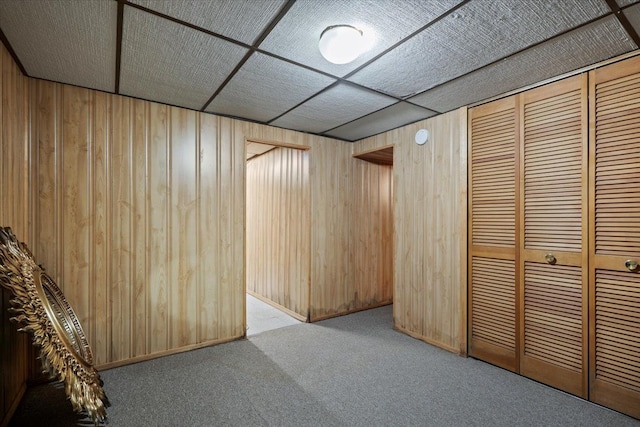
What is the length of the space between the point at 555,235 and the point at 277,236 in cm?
331

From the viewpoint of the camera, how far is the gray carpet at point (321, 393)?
1953mm

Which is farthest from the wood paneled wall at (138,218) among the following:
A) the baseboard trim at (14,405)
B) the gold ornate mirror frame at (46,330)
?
the gold ornate mirror frame at (46,330)

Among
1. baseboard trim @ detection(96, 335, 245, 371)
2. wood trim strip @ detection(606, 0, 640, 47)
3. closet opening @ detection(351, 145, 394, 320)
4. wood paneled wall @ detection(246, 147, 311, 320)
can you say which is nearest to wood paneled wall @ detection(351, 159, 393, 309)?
closet opening @ detection(351, 145, 394, 320)

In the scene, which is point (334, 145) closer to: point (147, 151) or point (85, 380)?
point (147, 151)

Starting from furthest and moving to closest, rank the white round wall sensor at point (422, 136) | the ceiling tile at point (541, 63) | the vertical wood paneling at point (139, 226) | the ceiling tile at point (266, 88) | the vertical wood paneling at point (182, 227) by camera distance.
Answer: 1. the white round wall sensor at point (422, 136)
2. the vertical wood paneling at point (182, 227)
3. the vertical wood paneling at point (139, 226)
4. the ceiling tile at point (266, 88)
5. the ceiling tile at point (541, 63)

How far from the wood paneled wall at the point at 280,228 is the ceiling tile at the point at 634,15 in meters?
2.92

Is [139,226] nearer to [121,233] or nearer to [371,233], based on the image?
[121,233]

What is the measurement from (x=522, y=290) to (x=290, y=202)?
9.26ft

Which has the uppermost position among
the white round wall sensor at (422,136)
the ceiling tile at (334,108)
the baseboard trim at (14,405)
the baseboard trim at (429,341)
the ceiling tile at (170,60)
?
the ceiling tile at (170,60)

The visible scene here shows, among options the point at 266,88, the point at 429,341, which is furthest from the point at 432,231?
the point at 266,88

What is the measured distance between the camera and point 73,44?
1850mm

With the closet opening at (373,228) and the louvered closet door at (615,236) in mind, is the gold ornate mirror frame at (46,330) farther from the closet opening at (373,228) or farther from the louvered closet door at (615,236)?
the closet opening at (373,228)

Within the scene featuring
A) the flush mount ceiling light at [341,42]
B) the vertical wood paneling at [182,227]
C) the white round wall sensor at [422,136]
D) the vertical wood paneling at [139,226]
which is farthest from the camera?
the white round wall sensor at [422,136]

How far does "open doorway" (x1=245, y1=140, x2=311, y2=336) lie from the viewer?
154 inches
